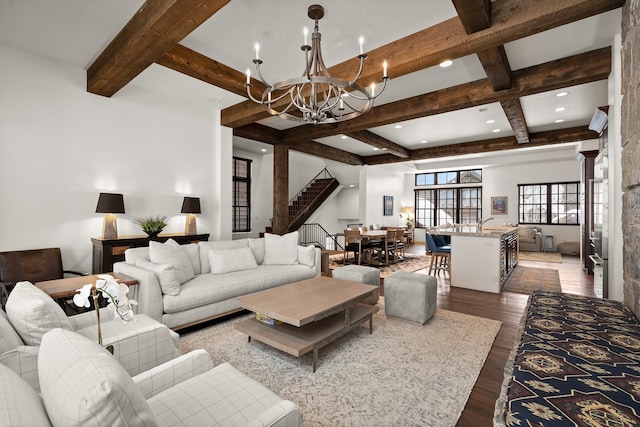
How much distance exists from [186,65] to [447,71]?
325cm

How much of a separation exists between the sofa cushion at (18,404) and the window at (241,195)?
314 inches

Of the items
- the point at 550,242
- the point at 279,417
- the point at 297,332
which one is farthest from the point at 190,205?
the point at 550,242

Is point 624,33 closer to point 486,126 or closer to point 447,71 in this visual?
point 447,71

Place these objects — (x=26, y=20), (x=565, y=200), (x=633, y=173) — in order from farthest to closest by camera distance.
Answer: (x=565, y=200) → (x=26, y=20) → (x=633, y=173)

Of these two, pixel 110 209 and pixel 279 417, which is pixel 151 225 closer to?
pixel 110 209

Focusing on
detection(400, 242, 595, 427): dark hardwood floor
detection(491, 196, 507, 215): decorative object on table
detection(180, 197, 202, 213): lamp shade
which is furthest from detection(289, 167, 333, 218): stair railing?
detection(491, 196, 507, 215): decorative object on table

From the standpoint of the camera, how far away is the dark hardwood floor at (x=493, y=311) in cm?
206

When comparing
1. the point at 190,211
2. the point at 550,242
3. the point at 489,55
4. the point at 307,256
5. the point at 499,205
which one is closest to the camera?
the point at 489,55

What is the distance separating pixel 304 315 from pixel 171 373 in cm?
112

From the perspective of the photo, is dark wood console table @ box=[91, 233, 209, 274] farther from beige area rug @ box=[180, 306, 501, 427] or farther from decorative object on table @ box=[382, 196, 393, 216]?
decorative object on table @ box=[382, 196, 393, 216]

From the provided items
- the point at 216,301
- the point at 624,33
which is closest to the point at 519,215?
the point at 624,33

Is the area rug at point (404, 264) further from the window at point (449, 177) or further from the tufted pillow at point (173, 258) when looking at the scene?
the window at point (449, 177)

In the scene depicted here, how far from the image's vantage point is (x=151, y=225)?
4500mm

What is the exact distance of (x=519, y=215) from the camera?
33.8 ft
